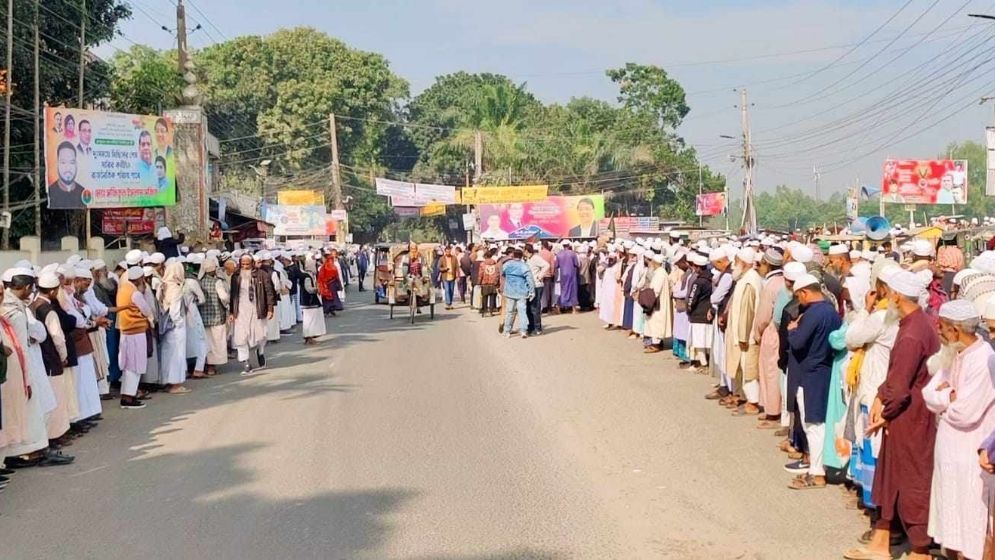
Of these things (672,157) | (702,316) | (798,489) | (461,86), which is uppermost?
(461,86)

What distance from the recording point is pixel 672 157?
2542 inches

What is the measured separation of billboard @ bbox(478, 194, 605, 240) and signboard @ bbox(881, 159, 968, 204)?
14.1 m

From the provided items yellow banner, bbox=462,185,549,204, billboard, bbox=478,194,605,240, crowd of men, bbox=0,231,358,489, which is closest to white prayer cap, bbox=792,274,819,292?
crowd of men, bbox=0,231,358,489

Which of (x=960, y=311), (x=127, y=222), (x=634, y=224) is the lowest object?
(x=960, y=311)

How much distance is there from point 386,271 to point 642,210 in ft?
Answer: 132

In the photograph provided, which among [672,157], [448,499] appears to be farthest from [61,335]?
[672,157]

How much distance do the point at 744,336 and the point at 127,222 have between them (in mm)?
17346

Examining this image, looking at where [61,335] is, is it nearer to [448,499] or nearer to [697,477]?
[448,499]

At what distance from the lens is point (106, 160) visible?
64.7 ft

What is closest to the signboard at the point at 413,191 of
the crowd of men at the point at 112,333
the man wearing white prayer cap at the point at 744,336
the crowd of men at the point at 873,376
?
the crowd of men at the point at 112,333

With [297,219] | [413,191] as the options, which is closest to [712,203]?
[413,191]

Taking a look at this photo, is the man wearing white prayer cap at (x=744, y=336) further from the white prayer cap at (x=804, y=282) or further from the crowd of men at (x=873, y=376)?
the white prayer cap at (x=804, y=282)

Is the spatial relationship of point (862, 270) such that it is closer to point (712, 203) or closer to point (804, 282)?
point (804, 282)

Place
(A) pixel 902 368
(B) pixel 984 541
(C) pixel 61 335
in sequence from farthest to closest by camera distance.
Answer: (C) pixel 61 335
(A) pixel 902 368
(B) pixel 984 541
